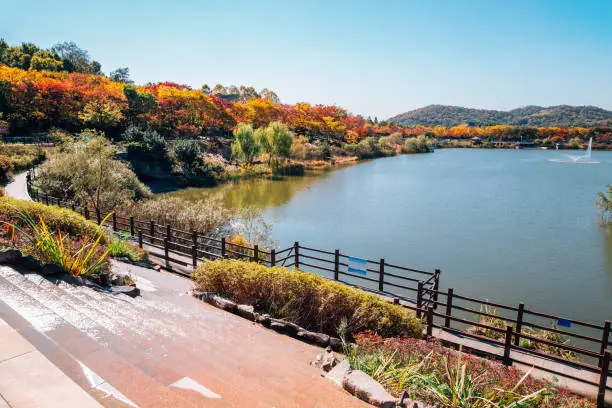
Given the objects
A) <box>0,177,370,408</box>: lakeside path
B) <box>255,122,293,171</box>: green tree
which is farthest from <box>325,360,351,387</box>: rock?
<box>255,122,293,171</box>: green tree

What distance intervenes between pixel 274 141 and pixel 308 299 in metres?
50.4

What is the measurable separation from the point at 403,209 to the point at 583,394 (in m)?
25.4

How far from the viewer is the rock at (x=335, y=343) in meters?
7.23

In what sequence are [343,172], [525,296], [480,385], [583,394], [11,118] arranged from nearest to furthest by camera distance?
1. [480,385]
2. [583,394]
3. [525,296]
4. [11,118]
5. [343,172]

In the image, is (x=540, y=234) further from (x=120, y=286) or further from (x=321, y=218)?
(x=120, y=286)

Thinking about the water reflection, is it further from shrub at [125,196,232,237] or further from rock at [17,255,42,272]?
rock at [17,255,42,272]

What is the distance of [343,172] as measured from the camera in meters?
58.5

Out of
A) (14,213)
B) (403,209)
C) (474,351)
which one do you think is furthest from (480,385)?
(403,209)

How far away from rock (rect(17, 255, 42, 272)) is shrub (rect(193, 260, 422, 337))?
10.4ft

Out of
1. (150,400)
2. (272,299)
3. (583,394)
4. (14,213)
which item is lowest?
(583,394)

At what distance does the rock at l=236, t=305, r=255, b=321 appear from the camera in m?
7.98

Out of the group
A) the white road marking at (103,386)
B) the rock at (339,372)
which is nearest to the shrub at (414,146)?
the rock at (339,372)

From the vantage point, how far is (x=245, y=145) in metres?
54.3

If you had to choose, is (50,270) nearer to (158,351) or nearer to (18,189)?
(158,351)
